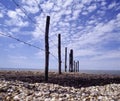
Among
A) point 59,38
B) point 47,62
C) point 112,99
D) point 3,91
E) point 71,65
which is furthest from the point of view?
point 71,65

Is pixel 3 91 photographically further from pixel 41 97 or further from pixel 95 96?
pixel 95 96

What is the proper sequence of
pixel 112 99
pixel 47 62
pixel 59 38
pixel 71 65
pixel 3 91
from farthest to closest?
1. pixel 71 65
2. pixel 59 38
3. pixel 47 62
4. pixel 3 91
5. pixel 112 99

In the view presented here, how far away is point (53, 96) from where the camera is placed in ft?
32.8

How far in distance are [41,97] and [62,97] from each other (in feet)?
2.53

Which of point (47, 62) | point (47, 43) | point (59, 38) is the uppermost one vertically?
point (59, 38)

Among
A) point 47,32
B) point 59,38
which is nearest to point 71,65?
point 59,38

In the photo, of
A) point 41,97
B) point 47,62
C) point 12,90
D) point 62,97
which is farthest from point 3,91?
point 47,62

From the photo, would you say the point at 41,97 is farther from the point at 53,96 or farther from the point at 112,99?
the point at 112,99

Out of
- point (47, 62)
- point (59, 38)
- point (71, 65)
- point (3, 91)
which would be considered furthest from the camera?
point (71, 65)

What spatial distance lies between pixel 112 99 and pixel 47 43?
12.0 meters

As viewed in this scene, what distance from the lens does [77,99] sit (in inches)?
375

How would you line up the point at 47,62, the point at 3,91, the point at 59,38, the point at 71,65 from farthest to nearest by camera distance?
1. the point at 71,65
2. the point at 59,38
3. the point at 47,62
4. the point at 3,91

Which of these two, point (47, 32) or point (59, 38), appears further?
point (59, 38)

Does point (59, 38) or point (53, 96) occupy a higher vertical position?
point (59, 38)
